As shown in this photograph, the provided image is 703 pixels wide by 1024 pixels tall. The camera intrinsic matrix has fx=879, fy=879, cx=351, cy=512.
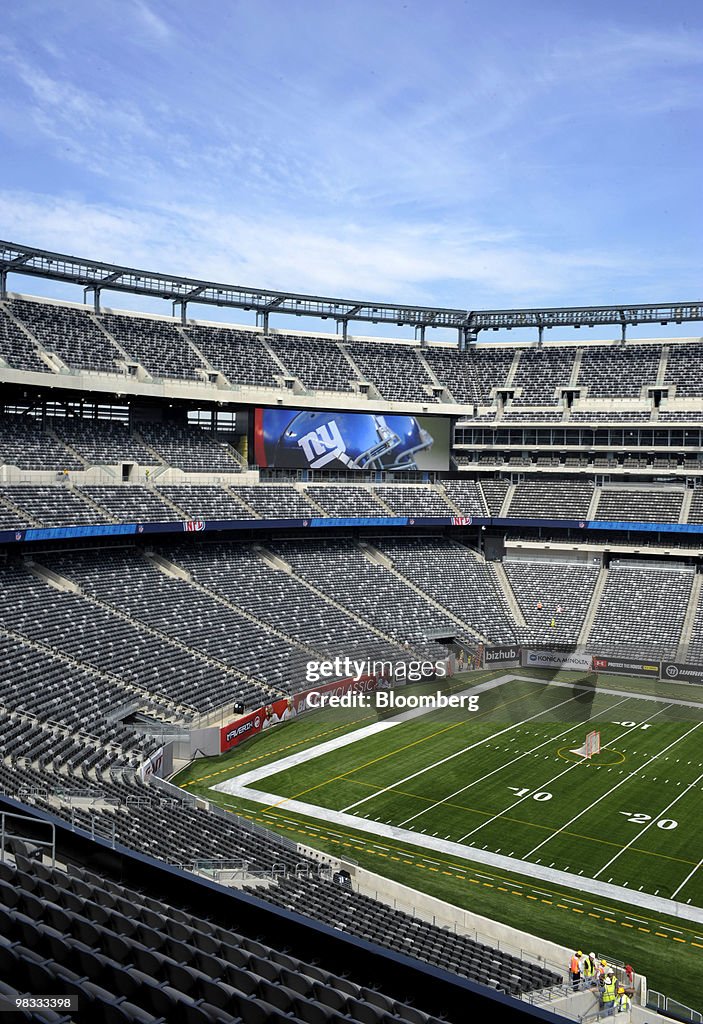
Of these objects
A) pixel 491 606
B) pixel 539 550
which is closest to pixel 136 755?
pixel 491 606

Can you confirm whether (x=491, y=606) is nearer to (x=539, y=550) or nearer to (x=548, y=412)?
(x=539, y=550)

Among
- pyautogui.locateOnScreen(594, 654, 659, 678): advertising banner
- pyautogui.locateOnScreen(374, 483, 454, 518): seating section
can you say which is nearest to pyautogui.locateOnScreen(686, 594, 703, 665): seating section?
pyautogui.locateOnScreen(594, 654, 659, 678): advertising banner

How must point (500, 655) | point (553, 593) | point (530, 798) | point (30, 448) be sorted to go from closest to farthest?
point (530, 798), point (30, 448), point (500, 655), point (553, 593)

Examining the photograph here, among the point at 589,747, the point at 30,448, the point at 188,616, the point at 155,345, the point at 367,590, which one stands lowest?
the point at 589,747

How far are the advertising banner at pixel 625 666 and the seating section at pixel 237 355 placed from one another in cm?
2989

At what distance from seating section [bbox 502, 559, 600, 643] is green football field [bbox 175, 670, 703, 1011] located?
10.3m

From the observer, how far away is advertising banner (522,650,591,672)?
54.6 metres

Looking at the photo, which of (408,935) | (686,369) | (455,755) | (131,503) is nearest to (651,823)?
(455,755)

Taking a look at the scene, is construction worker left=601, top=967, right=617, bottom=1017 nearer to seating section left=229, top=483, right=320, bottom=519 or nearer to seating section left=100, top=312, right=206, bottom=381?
seating section left=229, top=483, right=320, bottom=519

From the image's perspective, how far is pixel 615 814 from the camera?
32.2m

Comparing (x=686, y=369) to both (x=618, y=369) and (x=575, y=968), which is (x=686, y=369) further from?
(x=575, y=968)

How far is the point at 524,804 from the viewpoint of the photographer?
33125 millimetres

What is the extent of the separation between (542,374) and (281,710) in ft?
131

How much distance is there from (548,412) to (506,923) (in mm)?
48466
